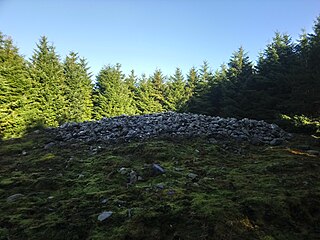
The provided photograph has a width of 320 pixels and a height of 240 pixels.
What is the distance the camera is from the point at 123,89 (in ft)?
130

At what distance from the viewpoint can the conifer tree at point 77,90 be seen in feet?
100

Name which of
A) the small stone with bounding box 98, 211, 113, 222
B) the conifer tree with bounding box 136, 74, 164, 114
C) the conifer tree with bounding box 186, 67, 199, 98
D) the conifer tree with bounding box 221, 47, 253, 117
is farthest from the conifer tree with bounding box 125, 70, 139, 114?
the small stone with bounding box 98, 211, 113, 222

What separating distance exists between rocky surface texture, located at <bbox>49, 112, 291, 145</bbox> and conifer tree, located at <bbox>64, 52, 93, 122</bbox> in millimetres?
17317

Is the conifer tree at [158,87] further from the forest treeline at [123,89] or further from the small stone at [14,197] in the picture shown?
the small stone at [14,197]

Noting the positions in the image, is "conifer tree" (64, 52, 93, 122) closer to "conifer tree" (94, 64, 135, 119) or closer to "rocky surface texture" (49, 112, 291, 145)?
"conifer tree" (94, 64, 135, 119)

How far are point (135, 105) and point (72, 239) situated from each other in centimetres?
3993

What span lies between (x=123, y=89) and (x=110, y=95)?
147 inches

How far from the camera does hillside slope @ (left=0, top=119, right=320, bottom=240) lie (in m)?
4.27

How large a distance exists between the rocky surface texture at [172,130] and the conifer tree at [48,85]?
14250mm

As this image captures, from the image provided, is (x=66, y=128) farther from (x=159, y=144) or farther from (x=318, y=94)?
(x=318, y=94)

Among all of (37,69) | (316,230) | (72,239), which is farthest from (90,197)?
(37,69)

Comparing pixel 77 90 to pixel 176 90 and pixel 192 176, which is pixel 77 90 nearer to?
pixel 176 90

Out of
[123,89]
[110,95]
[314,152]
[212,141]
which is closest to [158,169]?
[212,141]

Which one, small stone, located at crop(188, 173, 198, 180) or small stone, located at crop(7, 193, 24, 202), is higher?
small stone, located at crop(188, 173, 198, 180)
